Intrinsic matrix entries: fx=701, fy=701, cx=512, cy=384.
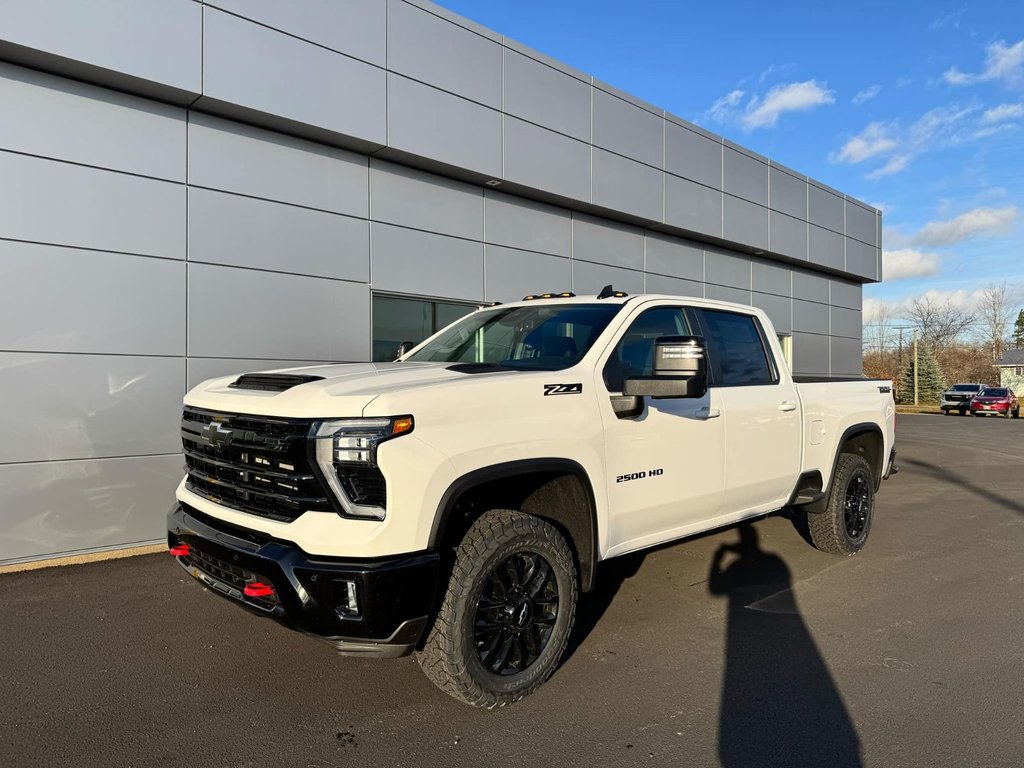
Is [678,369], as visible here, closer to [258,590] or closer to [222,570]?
[258,590]

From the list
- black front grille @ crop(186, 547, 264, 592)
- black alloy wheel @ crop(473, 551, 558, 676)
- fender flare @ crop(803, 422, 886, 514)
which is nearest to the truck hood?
black front grille @ crop(186, 547, 264, 592)

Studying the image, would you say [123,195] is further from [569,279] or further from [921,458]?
[921,458]

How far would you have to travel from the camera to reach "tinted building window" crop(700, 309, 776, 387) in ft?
15.3

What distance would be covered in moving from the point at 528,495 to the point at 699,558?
10.0 feet

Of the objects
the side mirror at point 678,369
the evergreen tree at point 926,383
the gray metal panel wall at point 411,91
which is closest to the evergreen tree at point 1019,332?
the evergreen tree at point 926,383

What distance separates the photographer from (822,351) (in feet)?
61.3

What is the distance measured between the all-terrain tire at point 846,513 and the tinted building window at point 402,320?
5.15 metres

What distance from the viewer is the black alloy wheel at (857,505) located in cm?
588

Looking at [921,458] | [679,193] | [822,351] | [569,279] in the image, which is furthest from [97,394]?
[822,351]

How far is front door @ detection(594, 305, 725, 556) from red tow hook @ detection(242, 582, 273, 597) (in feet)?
5.62

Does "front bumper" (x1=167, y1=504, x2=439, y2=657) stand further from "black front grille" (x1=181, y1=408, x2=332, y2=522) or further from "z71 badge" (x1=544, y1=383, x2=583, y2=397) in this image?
"z71 badge" (x1=544, y1=383, x2=583, y2=397)

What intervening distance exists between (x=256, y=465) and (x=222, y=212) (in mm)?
5253

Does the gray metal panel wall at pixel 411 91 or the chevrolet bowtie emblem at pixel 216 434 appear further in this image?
the gray metal panel wall at pixel 411 91

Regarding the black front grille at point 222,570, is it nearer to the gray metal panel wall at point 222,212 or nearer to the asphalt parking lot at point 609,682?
the asphalt parking lot at point 609,682
